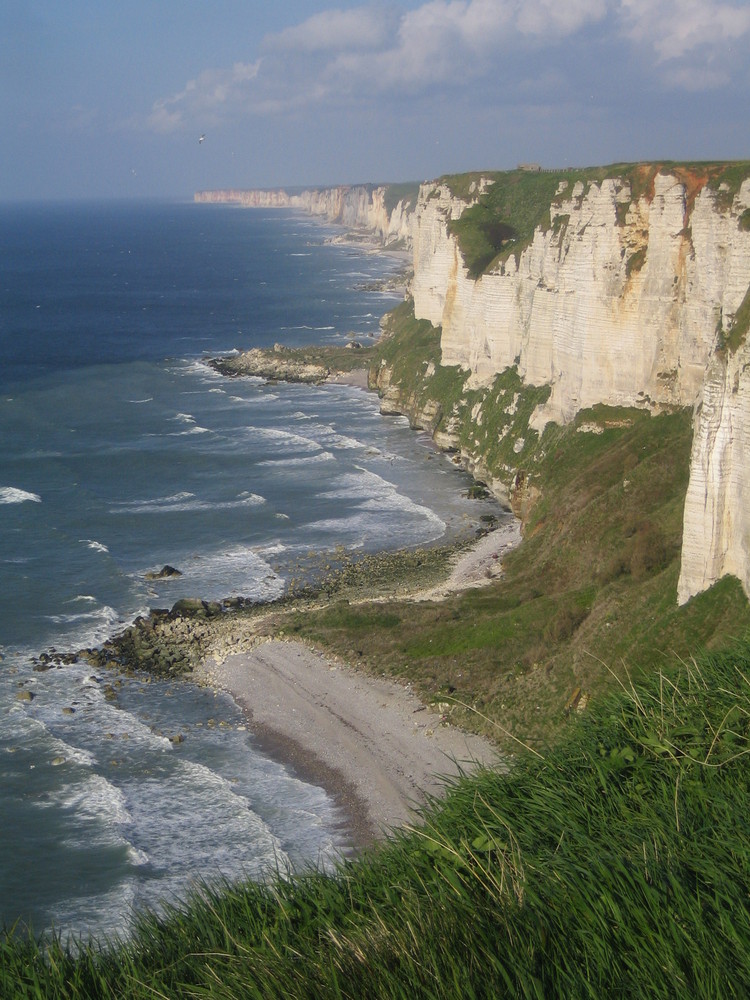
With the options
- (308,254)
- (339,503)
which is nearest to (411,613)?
(339,503)

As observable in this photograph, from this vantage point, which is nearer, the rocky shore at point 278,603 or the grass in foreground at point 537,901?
the grass in foreground at point 537,901

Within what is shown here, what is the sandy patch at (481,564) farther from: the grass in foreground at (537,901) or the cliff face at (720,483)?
the grass in foreground at (537,901)

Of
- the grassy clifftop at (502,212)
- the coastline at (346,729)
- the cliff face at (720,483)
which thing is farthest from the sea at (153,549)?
the grassy clifftop at (502,212)

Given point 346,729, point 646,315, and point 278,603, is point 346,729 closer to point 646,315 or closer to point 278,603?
point 278,603

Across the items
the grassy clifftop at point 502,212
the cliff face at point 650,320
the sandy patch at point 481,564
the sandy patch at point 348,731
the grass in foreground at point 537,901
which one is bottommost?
the sandy patch at point 348,731

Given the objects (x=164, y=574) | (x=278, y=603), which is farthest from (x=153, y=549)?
(x=278, y=603)

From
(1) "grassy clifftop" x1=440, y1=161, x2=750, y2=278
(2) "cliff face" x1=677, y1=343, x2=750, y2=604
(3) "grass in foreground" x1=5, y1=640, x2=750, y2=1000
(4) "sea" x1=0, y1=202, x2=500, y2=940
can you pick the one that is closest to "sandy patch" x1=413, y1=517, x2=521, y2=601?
(4) "sea" x1=0, y1=202, x2=500, y2=940

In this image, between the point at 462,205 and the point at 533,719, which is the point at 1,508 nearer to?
the point at 533,719

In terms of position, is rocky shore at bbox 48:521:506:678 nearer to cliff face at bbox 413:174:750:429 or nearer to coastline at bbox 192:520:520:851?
coastline at bbox 192:520:520:851

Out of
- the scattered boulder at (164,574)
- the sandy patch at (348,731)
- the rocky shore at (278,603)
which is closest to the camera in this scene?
the sandy patch at (348,731)
